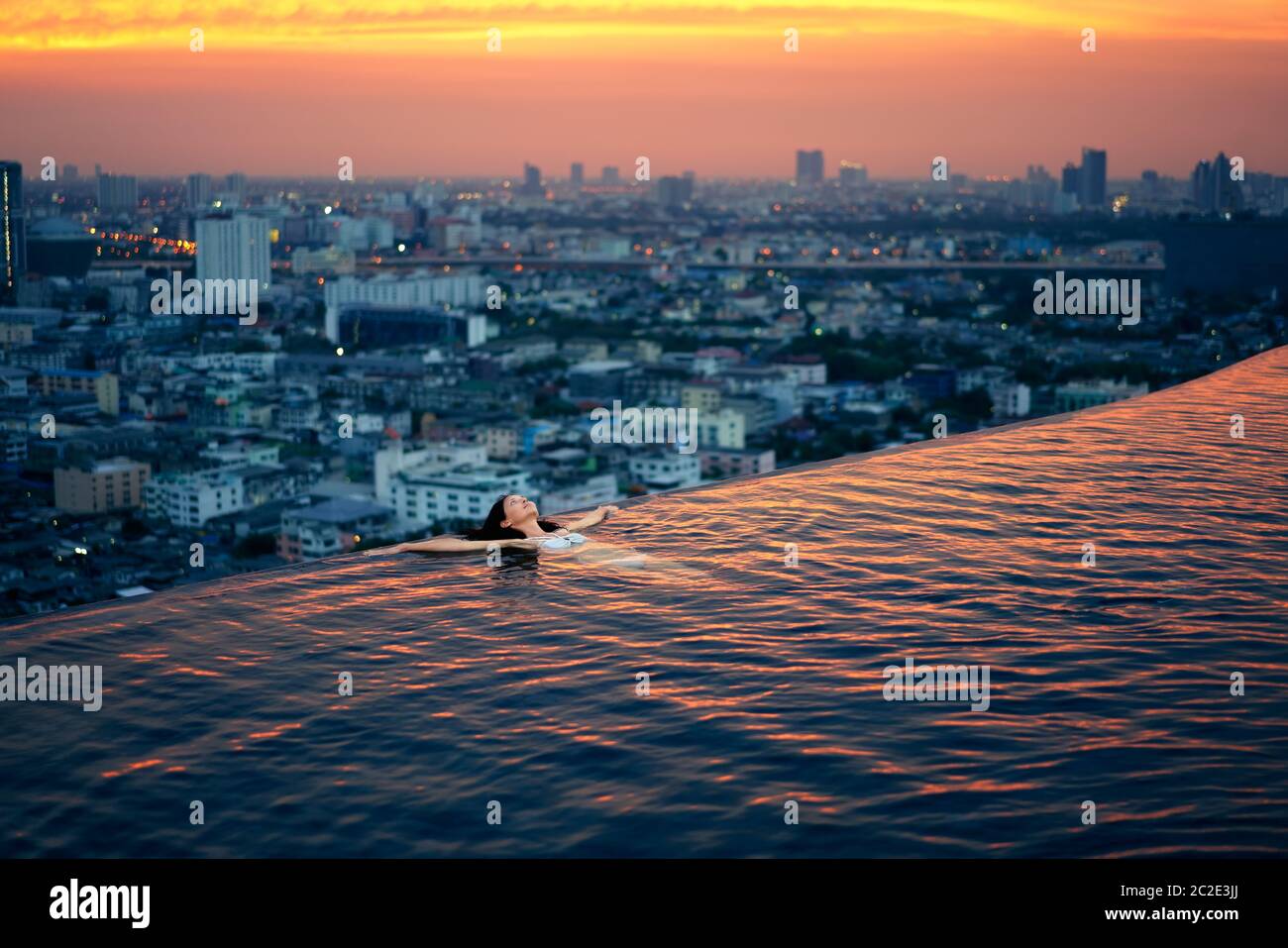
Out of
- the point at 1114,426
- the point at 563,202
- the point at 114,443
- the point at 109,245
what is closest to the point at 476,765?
the point at 1114,426

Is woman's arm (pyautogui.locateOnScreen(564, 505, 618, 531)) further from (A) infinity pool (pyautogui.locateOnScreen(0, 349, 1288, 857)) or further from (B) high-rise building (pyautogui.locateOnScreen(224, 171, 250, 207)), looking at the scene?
(B) high-rise building (pyautogui.locateOnScreen(224, 171, 250, 207))

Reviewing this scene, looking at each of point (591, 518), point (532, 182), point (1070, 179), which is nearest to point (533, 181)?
point (532, 182)

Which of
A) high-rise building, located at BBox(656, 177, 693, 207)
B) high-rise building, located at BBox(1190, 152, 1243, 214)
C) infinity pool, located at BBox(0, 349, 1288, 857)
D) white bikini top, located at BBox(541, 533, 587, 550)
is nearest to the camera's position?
infinity pool, located at BBox(0, 349, 1288, 857)

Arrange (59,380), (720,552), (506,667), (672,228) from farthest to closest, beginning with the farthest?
(672,228) < (59,380) < (720,552) < (506,667)

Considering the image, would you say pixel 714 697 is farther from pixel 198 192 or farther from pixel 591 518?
pixel 198 192

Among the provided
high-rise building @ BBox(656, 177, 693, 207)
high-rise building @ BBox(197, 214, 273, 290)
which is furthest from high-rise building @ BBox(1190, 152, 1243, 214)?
high-rise building @ BBox(656, 177, 693, 207)

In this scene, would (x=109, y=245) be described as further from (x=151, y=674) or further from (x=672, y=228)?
(x=151, y=674)

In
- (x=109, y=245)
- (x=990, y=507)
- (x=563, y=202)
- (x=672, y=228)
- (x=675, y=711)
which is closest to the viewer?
(x=675, y=711)
